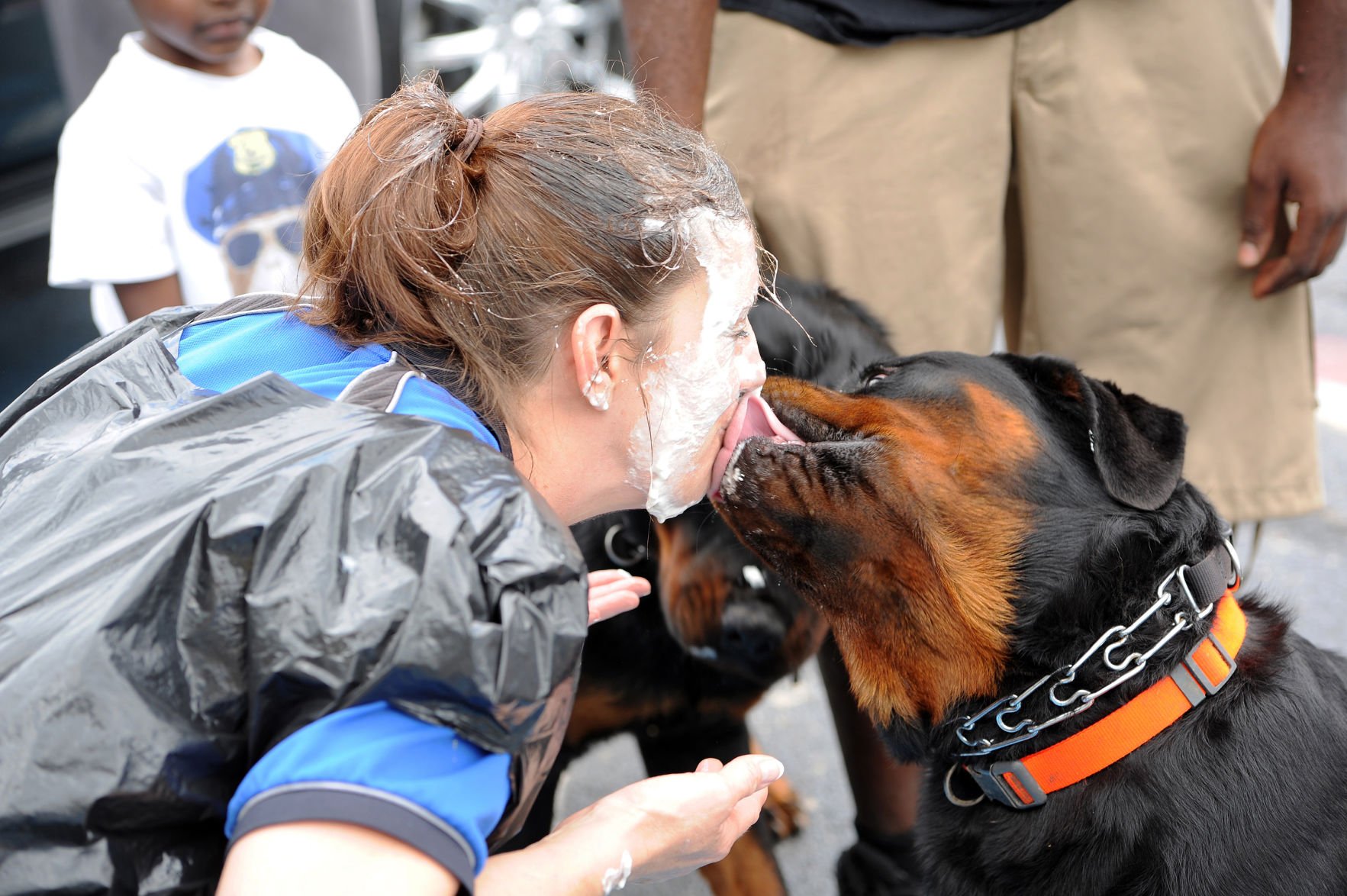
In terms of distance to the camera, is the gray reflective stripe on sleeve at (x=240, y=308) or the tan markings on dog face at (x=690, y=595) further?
the tan markings on dog face at (x=690, y=595)

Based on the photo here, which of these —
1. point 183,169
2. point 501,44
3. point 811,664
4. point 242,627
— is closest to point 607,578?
point 242,627

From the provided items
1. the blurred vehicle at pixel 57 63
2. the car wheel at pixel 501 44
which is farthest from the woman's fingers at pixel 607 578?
the car wheel at pixel 501 44

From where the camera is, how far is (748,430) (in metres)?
2.06

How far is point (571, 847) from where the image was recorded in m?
1.44

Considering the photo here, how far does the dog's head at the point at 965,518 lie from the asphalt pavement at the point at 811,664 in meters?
1.13

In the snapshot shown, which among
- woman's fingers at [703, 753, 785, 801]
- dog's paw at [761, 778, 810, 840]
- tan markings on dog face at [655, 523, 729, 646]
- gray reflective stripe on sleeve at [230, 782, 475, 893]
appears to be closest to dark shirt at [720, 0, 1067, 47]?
tan markings on dog face at [655, 523, 729, 646]

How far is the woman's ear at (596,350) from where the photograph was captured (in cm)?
165

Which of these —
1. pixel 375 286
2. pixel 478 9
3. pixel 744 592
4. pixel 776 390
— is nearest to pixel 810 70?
pixel 776 390

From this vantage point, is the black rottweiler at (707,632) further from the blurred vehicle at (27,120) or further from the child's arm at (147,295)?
the blurred vehicle at (27,120)

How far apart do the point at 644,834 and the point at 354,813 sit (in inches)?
19.3

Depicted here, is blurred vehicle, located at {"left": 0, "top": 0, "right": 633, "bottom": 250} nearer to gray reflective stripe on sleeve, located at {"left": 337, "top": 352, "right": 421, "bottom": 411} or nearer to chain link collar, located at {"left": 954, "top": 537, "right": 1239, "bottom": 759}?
gray reflective stripe on sleeve, located at {"left": 337, "top": 352, "right": 421, "bottom": 411}

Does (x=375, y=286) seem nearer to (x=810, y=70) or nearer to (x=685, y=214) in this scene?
(x=685, y=214)

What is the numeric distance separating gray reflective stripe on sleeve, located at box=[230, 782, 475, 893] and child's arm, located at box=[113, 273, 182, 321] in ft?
6.73

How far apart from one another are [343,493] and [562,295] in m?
0.53
